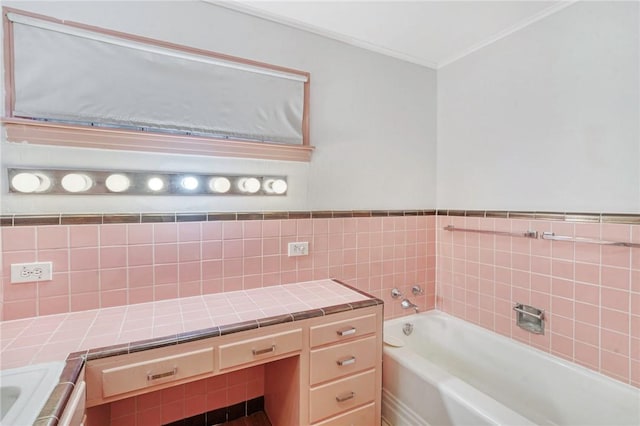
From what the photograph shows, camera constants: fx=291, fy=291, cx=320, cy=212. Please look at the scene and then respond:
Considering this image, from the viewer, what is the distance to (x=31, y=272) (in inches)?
51.7

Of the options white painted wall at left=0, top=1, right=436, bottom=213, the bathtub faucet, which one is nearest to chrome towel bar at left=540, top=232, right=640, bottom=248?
white painted wall at left=0, top=1, right=436, bottom=213

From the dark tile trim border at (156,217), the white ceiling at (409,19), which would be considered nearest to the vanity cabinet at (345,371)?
the dark tile trim border at (156,217)

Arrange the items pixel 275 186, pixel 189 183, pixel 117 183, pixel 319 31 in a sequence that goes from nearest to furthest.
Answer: pixel 117 183
pixel 189 183
pixel 275 186
pixel 319 31

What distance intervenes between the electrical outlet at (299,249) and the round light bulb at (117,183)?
3.16ft

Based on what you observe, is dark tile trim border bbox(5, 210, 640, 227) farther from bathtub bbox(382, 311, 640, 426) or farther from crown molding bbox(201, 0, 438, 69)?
crown molding bbox(201, 0, 438, 69)

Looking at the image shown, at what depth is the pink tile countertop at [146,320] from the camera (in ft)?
3.54

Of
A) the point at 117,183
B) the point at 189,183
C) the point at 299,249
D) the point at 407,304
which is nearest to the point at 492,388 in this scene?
the point at 407,304

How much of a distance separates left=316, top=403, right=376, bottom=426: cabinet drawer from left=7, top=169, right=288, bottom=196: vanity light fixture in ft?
4.20

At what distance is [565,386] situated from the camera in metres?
1.66

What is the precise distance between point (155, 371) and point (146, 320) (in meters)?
0.29

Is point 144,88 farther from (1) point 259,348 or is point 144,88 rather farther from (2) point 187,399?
(2) point 187,399

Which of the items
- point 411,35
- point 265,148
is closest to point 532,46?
point 411,35

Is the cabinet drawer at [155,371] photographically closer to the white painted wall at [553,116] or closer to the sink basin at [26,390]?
the sink basin at [26,390]

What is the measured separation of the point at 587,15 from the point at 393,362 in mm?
2272
